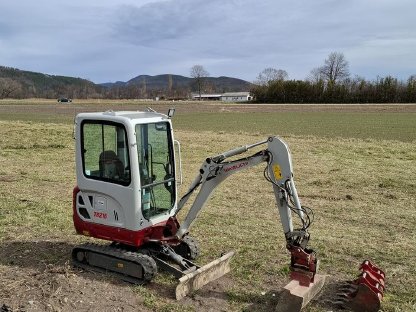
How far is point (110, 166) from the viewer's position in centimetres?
726

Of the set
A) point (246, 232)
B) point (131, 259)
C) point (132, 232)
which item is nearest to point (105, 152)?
point (132, 232)

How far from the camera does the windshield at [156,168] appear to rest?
7.10m

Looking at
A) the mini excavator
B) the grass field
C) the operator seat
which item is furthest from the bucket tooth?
the operator seat

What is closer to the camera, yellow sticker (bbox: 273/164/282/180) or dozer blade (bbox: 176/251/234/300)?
yellow sticker (bbox: 273/164/282/180)

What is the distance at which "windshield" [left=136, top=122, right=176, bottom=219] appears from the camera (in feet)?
23.3

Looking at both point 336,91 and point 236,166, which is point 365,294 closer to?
point 236,166

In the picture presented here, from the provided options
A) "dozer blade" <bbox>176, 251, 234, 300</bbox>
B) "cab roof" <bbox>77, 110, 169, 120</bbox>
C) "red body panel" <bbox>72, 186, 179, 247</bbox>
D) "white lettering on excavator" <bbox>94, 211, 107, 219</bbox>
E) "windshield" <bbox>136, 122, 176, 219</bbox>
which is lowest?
"dozer blade" <bbox>176, 251, 234, 300</bbox>

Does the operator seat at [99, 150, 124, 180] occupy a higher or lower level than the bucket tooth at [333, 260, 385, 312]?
higher

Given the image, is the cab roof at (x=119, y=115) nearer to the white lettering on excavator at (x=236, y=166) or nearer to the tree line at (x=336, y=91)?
the white lettering on excavator at (x=236, y=166)

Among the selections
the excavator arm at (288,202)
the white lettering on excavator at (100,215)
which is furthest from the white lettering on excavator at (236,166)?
the white lettering on excavator at (100,215)

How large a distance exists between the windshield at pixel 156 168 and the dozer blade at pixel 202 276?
45.7 inches

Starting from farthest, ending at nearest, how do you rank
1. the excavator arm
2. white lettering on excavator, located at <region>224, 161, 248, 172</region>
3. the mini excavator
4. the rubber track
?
the rubber track
the mini excavator
white lettering on excavator, located at <region>224, 161, 248, 172</region>
the excavator arm

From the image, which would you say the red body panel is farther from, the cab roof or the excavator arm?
the excavator arm

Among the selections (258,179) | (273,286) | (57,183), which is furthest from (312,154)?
(273,286)
